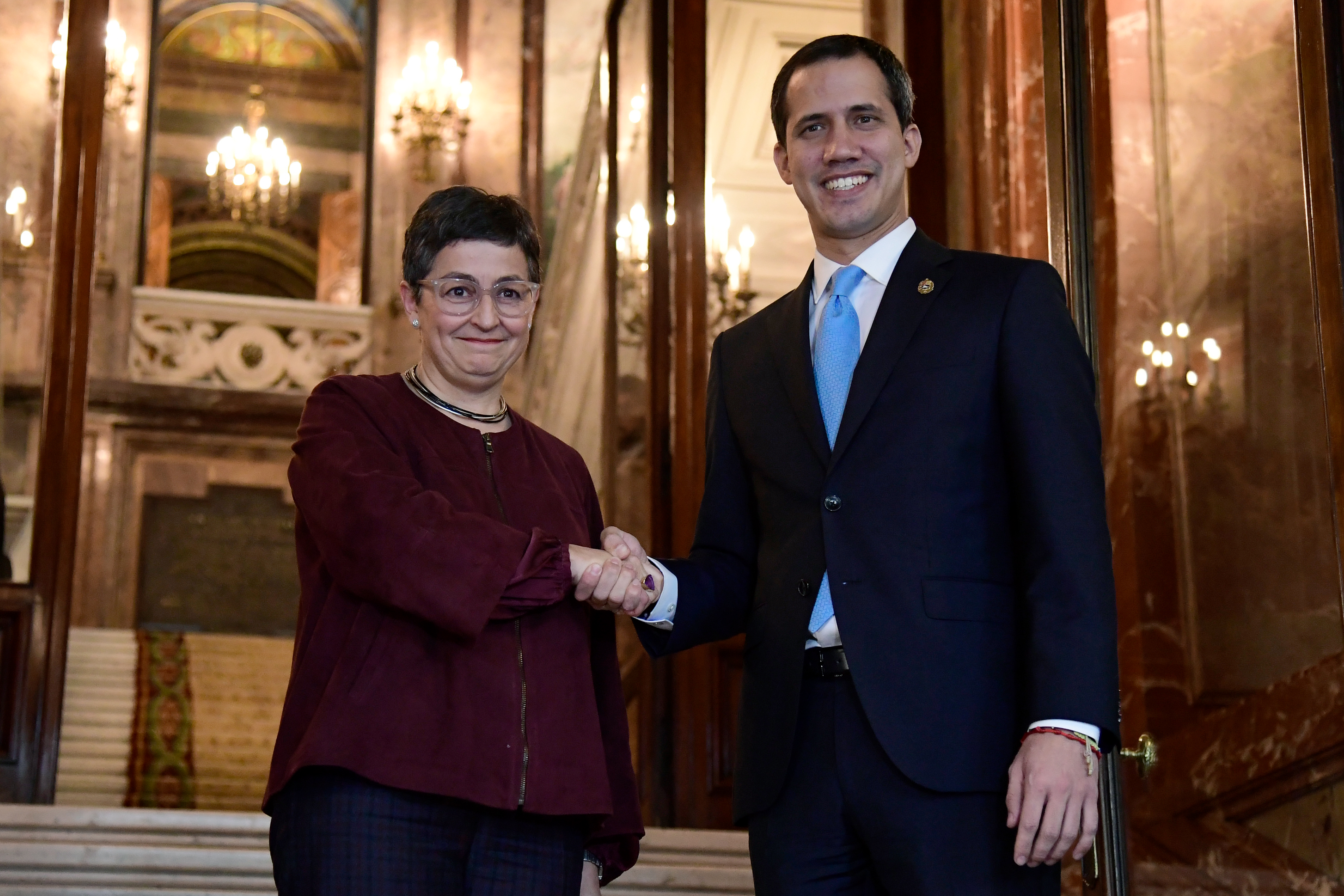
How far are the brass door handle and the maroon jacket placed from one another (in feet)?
3.59

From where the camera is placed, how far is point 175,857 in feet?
12.7

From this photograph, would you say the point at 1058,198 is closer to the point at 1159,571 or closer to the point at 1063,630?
the point at 1159,571

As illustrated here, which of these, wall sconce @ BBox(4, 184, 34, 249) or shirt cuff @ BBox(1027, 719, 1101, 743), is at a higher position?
wall sconce @ BBox(4, 184, 34, 249)

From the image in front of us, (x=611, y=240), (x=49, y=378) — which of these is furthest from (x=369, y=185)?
(x=49, y=378)

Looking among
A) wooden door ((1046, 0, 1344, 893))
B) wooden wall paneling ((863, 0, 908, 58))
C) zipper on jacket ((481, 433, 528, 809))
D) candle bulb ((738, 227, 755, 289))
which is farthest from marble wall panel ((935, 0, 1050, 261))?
zipper on jacket ((481, 433, 528, 809))

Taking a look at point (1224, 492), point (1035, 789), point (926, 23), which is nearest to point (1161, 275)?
point (1224, 492)

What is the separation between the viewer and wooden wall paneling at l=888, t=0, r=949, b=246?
4.46 metres

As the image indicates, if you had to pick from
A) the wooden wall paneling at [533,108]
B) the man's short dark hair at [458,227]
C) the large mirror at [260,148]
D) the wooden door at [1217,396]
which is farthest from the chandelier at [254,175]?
the man's short dark hair at [458,227]

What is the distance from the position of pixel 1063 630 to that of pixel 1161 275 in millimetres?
1616

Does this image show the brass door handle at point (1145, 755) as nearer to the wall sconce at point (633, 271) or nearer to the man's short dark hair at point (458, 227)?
the man's short dark hair at point (458, 227)

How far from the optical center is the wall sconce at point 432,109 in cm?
1105

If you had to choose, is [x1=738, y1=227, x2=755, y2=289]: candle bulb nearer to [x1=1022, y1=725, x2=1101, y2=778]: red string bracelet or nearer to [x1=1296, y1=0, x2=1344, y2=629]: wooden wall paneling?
[x1=1296, y1=0, x2=1344, y2=629]: wooden wall paneling

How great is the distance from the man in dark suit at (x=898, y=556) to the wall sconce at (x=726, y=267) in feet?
11.0

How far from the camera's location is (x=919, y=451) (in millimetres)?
2268
